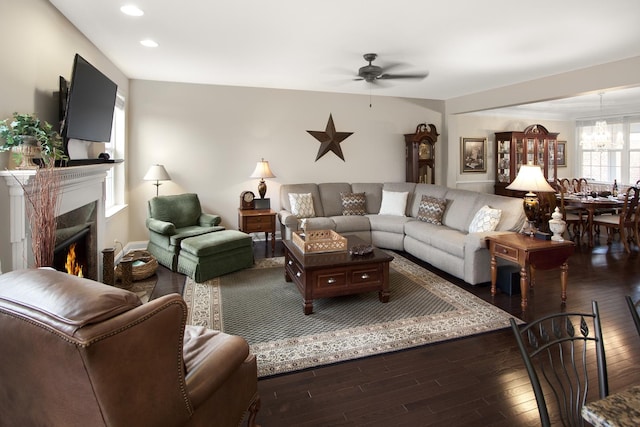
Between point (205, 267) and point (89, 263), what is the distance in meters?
1.15

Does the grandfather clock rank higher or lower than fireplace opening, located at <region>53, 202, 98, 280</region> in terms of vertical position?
higher

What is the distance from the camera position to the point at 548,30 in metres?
3.51

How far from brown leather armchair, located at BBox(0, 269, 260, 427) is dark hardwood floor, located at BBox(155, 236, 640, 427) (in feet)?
3.48

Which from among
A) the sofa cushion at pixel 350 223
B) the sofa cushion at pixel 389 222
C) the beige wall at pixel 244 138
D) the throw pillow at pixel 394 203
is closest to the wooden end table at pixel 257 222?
the beige wall at pixel 244 138

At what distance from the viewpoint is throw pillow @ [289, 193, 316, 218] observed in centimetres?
590

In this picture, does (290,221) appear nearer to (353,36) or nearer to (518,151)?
(353,36)

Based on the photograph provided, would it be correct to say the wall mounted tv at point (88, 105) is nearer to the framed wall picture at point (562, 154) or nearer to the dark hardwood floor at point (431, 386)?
the dark hardwood floor at point (431, 386)

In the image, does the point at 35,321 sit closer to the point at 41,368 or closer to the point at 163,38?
the point at 41,368

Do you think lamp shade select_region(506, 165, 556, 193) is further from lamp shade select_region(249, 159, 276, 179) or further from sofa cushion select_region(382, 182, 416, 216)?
lamp shade select_region(249, 159, 276, 179)

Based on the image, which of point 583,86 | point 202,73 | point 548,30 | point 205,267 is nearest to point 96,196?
point 205,267

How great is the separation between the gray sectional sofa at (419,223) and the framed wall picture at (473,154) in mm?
2312

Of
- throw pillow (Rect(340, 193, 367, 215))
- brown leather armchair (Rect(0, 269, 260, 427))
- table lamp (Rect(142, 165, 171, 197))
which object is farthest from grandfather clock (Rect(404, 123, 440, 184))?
brown leather armchair (Rect(0, 269, 260, 427))

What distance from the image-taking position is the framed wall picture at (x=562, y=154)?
9094 mm

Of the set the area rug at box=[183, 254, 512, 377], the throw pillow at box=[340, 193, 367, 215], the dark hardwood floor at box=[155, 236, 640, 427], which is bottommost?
the dark hardwood floor at box=[155, 236, 640, 427]
